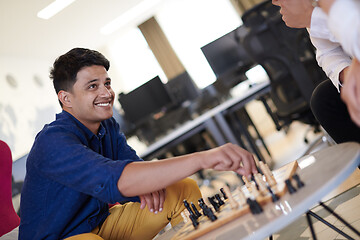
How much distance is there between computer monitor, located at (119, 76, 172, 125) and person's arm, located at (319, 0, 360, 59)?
370cm

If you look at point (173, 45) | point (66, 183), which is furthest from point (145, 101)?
point (173, 45)

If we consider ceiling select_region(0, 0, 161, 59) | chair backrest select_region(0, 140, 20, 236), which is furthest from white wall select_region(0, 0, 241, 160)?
chair backrest select_region(0, 140, 20, 236)

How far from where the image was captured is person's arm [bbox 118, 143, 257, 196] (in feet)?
3.45

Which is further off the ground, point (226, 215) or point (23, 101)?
point (23, 101)

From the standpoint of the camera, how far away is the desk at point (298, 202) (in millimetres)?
758

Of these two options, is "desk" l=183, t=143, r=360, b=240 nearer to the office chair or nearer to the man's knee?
the man's knee

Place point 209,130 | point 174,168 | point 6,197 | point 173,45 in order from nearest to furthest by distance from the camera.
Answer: point 174,168, point 6,197, point 209,130, point 173,45

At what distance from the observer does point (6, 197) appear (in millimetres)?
1999

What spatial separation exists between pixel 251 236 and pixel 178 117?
4287mm

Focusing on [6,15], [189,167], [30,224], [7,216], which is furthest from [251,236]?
[6,15]

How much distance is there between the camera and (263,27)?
9.90 ft

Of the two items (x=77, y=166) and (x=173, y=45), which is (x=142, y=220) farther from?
(x=173, y=45)

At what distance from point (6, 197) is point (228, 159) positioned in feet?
4.81

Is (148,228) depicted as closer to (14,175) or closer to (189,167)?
(189,167)
